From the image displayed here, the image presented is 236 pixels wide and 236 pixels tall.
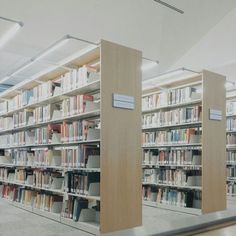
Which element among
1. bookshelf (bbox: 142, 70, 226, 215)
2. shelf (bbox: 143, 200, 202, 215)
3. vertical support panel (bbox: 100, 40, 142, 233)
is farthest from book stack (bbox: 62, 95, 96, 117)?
shelf (bbox: 143, 200, 202, 215)

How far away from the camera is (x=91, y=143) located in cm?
466

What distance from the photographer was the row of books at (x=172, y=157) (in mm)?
5762

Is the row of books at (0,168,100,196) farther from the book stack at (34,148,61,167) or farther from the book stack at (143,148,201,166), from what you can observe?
the book stack at (143,148,201,166)

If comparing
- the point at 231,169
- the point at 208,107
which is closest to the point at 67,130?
the point at 208,107

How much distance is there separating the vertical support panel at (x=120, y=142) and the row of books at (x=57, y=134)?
1.31 ft

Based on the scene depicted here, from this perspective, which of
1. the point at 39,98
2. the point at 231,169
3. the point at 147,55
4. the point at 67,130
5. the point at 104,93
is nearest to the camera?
the point at 104,93

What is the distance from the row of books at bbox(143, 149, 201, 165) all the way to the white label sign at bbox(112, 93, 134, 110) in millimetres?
1921

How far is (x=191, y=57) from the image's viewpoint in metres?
9.26

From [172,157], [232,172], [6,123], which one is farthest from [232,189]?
[6,123]

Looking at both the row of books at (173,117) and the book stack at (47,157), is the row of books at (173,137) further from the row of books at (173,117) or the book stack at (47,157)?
the book stack at (47,157)

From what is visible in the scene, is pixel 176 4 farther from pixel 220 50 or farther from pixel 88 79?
pixel 88 79

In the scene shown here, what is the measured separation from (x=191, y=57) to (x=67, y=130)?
5424 mm

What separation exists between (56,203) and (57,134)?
3.54 feet

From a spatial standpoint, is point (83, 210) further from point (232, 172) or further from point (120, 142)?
point (232, 172)
